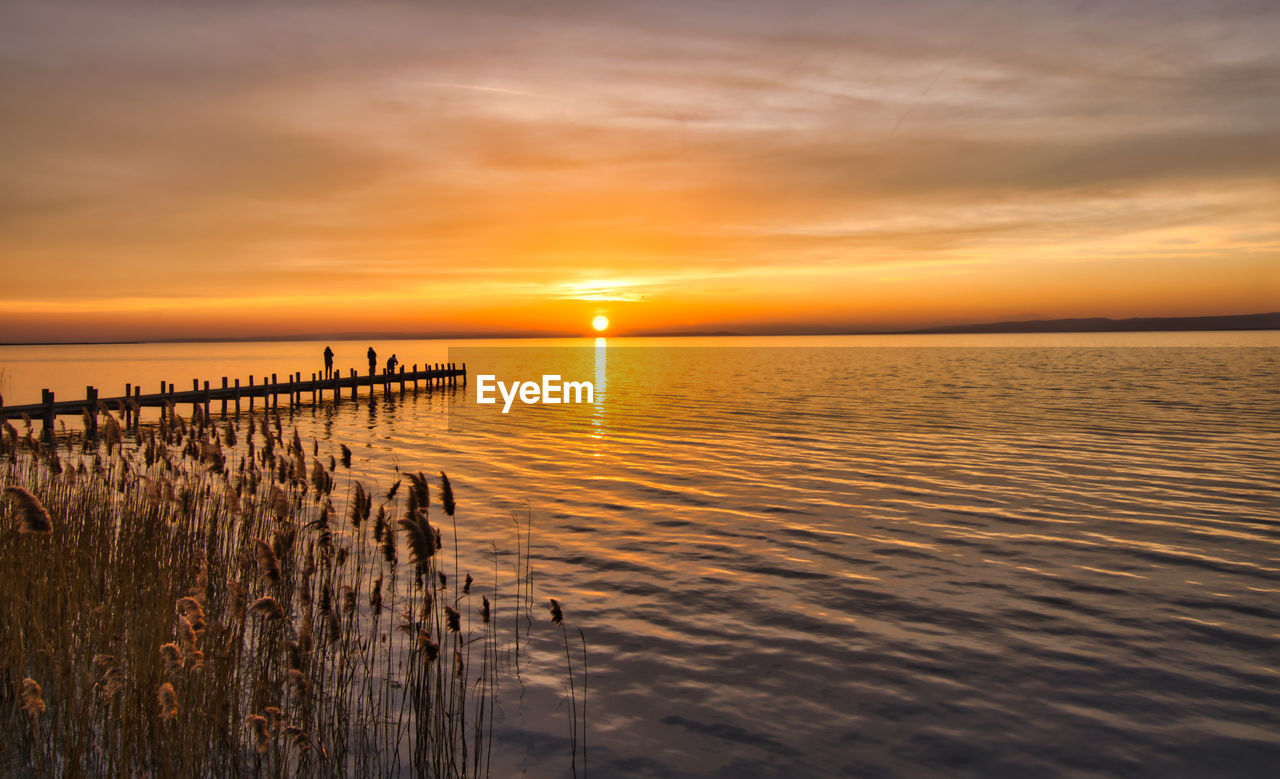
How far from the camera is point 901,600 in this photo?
10.9 meters

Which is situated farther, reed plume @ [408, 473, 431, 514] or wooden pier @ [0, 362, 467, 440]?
wooden pier @ [0, 362, 467, 440]

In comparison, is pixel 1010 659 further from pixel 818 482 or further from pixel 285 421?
pixel 285 421

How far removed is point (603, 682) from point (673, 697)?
2.83 feet

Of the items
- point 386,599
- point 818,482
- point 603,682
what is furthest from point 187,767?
point 818,482

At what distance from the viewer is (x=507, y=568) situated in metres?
12.8

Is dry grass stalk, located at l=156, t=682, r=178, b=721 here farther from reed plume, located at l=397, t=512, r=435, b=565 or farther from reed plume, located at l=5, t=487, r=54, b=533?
reed plume, located at l=397, t=512, r=435, b=565

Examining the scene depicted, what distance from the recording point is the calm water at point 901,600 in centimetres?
718

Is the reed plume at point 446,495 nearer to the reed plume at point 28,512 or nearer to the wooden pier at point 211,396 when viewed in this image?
the reed plume at point 28,512

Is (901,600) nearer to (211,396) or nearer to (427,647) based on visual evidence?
(427,647)

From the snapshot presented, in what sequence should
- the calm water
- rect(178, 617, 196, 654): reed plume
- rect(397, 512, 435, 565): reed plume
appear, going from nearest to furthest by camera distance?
1. rect(178, 617, 196, 654): reed plume
2. rect(397, 512, 435, 565): reed plume
3. the calm water

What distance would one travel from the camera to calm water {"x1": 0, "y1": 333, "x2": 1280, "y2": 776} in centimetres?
718

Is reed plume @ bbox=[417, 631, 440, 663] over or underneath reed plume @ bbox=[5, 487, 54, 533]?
underneath

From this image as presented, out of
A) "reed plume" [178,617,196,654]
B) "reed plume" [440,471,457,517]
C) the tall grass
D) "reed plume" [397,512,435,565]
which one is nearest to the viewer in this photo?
"reed plume" [178,617,196,654]

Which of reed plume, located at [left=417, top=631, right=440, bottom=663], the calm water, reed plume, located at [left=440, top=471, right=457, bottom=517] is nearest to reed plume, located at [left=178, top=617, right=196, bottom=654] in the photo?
reed plume, located at [left=417, top=631, right=440, bottom=663]
